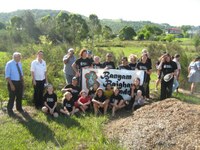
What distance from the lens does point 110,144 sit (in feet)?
21.6

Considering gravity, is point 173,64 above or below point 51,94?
above

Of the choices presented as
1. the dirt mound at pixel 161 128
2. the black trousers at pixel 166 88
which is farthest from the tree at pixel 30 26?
the dirt mound at pixel 161 128

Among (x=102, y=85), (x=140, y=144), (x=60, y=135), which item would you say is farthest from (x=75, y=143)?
(x=102, y=85)

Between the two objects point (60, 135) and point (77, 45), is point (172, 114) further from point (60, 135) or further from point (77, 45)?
point (77, 45)

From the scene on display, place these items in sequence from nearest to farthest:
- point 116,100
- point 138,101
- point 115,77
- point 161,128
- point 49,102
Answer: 1. point 161,128
2. point 49,102
3. point 116,100
4. point 138,101
5. point 115,77

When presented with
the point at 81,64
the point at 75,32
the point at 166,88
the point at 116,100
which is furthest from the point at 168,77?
the point at 75,32

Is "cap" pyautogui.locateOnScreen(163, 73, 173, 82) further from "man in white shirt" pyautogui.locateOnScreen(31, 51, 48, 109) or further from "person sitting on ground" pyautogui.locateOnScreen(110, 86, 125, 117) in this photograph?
"man in white shirt" pyautogui.locateOnScreen(31, 51, 48, 109)

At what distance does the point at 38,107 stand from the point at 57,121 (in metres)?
1.62

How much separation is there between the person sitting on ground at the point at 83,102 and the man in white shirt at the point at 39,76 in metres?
1.34

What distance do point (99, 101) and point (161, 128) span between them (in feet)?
9.44

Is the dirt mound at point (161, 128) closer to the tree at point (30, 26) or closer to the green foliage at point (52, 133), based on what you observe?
the green foliage at point (52, 133)

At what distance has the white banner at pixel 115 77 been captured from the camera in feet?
34.0

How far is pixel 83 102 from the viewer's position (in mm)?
9430

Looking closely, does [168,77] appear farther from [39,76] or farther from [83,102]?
[39,76]
